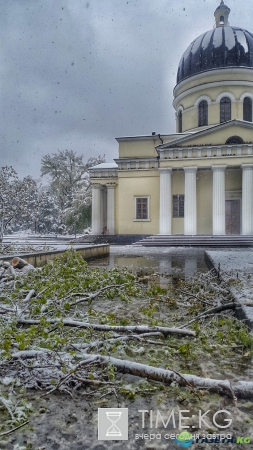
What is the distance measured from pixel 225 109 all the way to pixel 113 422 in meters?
26.3

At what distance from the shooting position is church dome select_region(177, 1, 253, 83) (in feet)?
80.3

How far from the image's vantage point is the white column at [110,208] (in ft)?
82.8

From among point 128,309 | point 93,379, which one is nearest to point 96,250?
point 128,309

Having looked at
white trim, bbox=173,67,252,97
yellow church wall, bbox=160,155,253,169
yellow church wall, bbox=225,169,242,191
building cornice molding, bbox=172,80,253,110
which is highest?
white trim, bbox=173,67,252,97

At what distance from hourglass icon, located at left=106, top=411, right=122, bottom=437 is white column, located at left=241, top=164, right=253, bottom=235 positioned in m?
21.3

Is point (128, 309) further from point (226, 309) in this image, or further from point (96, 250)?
point (96, 250)

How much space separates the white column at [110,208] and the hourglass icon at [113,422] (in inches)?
941

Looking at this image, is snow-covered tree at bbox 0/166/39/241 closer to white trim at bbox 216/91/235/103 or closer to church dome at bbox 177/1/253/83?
white trim at bbox 216/91/235/103

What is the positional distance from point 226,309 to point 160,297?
101 cm

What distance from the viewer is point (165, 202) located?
22406mm

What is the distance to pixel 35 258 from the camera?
24.4ft

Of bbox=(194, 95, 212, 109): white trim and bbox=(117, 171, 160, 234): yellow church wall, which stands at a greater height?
bbox=(194, 95, 212, 109): white trim

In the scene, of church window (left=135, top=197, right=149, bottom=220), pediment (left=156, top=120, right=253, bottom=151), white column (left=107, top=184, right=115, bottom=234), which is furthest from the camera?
white column (left=107, top=184, right=115, bottom=234)

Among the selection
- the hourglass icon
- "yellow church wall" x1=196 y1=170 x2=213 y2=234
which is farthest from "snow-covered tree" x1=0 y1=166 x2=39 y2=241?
the hourglass icon
